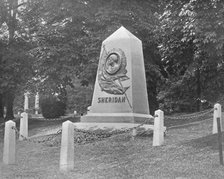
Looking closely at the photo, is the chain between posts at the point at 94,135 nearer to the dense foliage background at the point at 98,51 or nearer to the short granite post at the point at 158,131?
the short granite post at the point at 158,131

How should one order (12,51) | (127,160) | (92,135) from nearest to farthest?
(127,160), (92,135), (12,51)

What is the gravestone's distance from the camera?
1488 centimetres

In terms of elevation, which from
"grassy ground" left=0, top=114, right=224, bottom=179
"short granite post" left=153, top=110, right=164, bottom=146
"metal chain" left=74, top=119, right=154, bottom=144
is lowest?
"grassy ground" left=0, top=114, right=224, bottom=179

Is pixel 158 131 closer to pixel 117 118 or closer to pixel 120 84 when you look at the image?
pixel 117 118

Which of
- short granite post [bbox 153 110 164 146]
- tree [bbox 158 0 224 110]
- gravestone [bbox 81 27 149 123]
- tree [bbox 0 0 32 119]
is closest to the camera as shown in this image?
short granite post [bbox 153 110 164 146]

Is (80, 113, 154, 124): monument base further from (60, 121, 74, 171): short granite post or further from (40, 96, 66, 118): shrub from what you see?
(40, 96, 66, 118): shrub

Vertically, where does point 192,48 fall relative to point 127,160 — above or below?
above

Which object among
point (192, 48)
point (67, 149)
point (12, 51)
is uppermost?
point (12, 51)

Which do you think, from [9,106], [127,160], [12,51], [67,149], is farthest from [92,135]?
[9,106]

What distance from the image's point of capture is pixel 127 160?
9.84m

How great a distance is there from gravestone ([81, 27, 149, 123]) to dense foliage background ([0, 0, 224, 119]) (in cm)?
522

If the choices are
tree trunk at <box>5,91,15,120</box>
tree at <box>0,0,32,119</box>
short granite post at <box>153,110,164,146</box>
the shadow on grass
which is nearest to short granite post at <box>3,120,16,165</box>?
short granite post at <box>153,110,164,146</box>

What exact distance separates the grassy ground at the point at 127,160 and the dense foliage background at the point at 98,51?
30.1 feet

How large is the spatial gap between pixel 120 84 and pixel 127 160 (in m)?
5.56
